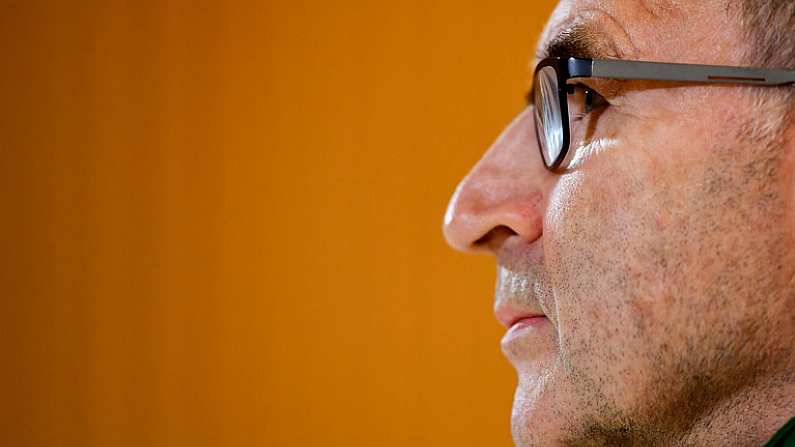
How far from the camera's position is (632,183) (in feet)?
2.05

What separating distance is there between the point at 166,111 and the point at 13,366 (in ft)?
2.54

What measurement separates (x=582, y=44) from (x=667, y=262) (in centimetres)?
19

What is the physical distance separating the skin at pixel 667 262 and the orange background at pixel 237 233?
1723mm

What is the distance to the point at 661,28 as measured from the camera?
0.64 metres

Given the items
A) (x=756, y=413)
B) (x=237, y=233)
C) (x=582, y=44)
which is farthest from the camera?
(x=237, y=233)

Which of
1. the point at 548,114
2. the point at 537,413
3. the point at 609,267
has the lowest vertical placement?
the point at 537,413

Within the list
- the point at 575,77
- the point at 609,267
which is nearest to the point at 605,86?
the point at 575,77

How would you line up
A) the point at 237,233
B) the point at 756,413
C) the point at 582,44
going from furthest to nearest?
the point at 237,233 < the point at 582,44 < the point at 756,413

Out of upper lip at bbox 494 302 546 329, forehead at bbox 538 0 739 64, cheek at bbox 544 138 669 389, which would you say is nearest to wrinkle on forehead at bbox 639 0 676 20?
forehead at bbox 538 0 739 64

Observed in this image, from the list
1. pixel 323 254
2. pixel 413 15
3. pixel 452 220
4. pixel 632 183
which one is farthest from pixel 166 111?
pixel 632 183

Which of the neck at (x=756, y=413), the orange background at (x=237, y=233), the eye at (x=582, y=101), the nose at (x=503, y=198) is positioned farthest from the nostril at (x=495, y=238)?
the orange background at (x=237, y=233)

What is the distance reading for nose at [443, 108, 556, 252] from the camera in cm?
70

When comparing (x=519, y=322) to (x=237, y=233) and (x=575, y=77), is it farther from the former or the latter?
(x=237, y=233)

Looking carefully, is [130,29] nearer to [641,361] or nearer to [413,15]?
[413,15]
